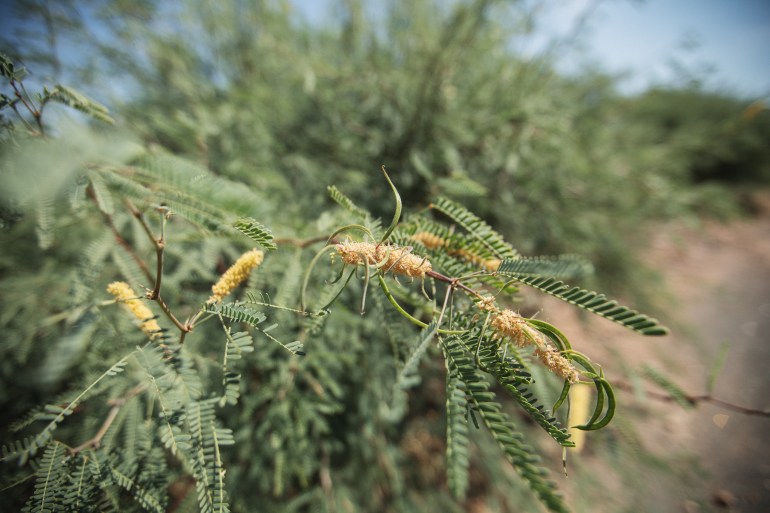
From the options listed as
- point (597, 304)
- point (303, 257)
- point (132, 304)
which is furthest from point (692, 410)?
point (132, 304)

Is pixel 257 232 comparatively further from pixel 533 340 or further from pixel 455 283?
pixel 533 340

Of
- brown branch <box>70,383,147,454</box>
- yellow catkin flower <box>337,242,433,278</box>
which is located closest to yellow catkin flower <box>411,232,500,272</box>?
yellow catkin flower <box>337,242,433,278</box>

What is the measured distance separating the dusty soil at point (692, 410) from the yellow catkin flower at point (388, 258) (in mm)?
932

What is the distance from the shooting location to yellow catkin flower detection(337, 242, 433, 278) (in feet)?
1.36

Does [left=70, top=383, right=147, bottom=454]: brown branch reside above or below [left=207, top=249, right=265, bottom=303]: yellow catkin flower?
below

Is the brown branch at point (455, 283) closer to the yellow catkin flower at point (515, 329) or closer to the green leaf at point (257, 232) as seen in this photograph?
the yellow catkin flower at point (515, 329)

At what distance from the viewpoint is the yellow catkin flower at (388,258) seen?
416mm

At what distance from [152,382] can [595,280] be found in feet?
8.10

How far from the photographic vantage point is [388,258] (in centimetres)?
42

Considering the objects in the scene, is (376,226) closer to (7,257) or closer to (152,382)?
(152,382)

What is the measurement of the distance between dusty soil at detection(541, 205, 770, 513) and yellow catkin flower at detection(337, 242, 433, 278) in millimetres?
932

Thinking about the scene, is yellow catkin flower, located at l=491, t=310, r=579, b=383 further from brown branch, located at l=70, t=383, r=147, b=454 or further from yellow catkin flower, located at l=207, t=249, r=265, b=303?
brown branch, located at l=70, t=383, r=147, b=454

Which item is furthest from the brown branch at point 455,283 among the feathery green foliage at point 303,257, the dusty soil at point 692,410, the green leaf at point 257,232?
the dusty soil at point 692,410

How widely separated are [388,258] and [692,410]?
2.48m
